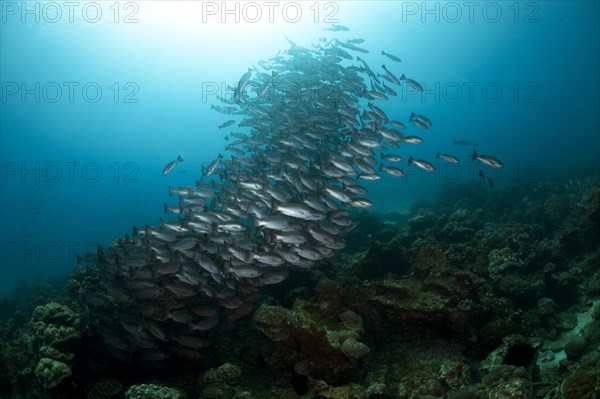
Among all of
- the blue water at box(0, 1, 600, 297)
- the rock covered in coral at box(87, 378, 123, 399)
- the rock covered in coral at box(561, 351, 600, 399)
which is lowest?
the rock covered in coral at box(87, 378, 123, 399)

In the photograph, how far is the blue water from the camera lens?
45.6m

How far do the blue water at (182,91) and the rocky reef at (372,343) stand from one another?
15.1m

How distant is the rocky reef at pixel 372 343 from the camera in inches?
214

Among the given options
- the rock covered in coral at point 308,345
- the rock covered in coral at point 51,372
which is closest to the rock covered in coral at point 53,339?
the rock covered in coral at point 51,372

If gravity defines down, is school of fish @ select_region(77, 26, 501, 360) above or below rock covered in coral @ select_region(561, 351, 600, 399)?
above

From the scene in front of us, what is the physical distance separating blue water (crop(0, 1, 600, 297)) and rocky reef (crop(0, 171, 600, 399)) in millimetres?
15070

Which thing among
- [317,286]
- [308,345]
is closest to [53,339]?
[308,345]

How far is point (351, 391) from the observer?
503cm

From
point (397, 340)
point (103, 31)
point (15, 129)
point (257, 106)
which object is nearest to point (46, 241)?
point (15, 129)

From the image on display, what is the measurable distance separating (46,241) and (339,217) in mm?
88324

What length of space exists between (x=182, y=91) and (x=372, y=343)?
103 m

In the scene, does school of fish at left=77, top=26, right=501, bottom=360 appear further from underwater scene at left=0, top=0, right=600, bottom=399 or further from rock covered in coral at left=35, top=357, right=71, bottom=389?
rock covered in coral at left=35, top=357, right=71, bottom=389

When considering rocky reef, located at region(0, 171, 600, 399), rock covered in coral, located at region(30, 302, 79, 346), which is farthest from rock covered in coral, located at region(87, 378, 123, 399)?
rock covered in coral, located at region(30, 302, 79, 346)

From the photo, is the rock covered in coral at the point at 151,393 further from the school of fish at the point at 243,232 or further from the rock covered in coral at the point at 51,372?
the rock covered in coral at the point at 51,372
